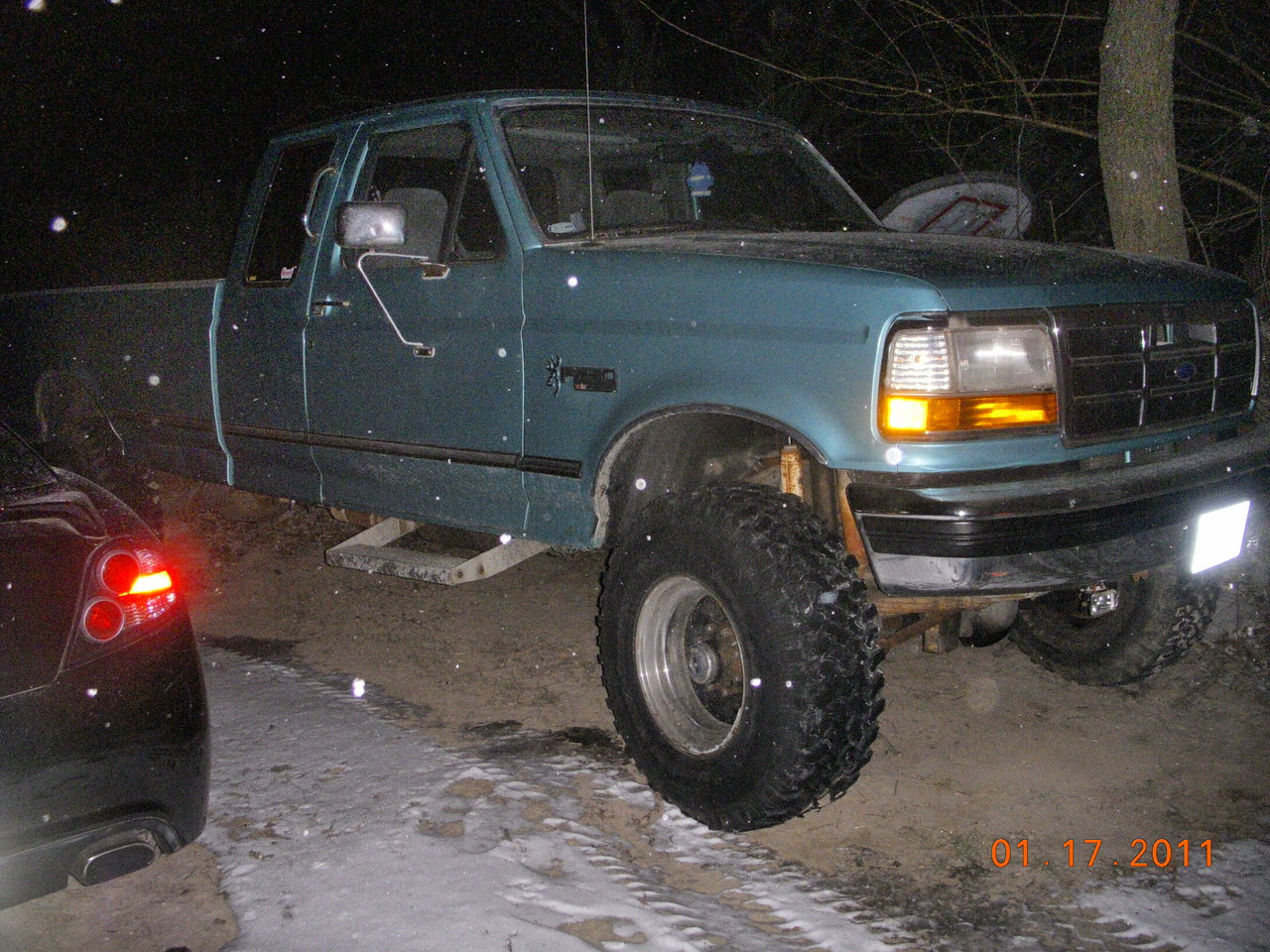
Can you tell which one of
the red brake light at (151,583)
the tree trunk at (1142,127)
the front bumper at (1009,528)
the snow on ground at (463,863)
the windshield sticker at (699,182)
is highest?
the tree trunk at (1142,127)

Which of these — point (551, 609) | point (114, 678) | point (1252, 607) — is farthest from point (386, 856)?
point (1252, 607)

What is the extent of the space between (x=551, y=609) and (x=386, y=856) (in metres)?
2.37

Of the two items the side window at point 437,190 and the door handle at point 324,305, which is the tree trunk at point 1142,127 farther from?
the door handle at point 324,305

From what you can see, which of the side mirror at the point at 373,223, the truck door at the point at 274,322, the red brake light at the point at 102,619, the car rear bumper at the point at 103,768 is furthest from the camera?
the truck door at the point at 274,322

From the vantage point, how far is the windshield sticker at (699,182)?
4.29m

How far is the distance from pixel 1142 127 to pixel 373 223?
391 centimetres

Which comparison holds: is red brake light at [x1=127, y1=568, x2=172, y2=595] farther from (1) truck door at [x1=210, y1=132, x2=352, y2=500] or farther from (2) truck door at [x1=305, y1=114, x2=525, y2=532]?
(1) truck door at [x1=210, y1=132, x2=352, y2=500]

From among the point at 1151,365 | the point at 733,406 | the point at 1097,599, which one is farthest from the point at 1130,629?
the point at 733,406

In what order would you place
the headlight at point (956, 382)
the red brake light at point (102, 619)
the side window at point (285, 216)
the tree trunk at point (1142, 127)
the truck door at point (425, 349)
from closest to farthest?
the red brake light at point (102, 619)
the headlight at point (956, 382)
the truck door at point (425, 349)
the side window at point (285, 216)
the tree trunk at point (1142, 127)

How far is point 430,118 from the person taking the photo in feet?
13.8

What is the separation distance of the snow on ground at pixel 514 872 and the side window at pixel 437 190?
1.76 m

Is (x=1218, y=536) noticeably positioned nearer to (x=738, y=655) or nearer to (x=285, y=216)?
(x=738, y=655)

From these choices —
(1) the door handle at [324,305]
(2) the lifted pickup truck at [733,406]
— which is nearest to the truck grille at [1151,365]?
(2) the lifted pickup truck at [733,406]

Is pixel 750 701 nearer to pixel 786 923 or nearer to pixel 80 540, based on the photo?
pixel 786 923
